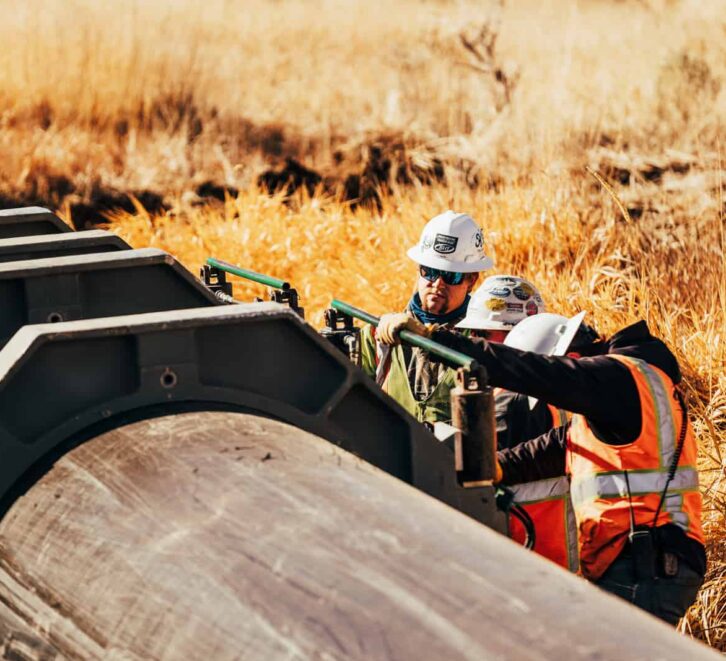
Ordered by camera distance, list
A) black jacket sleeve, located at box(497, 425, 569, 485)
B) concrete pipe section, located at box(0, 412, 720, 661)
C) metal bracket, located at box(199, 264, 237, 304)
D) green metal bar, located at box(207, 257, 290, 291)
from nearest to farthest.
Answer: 1. concrete pipe section, located at box(0, 412, 720, 661)
2. green metal bar, located at box(207, 257, 290, 291)
3. black jacket sleeve, located at box(497, 425, 569, 485)
4. metal bracket, located at box(199, 264, 237, 304)

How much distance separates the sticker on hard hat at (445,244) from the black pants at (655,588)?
2.55m

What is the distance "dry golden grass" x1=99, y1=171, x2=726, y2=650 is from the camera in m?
7.57

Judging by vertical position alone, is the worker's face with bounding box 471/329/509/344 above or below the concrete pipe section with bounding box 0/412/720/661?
below

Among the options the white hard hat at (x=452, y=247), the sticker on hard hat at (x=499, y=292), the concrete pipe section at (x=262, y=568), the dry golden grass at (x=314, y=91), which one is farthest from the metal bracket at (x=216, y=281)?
the dry golden grass at (x=314, y=91)

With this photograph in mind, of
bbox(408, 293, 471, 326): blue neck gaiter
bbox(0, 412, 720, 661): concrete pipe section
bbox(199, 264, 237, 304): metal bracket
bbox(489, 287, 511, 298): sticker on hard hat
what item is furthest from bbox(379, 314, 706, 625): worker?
bbox(408, 293, 471, 326): blue neck gaiter

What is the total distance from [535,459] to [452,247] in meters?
2.03

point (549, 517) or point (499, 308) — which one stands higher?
point (499, 308)

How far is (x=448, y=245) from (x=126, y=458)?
432 centimetres

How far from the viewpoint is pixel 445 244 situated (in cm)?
675

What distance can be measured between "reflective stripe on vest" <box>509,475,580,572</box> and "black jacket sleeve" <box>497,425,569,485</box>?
0.09 metres

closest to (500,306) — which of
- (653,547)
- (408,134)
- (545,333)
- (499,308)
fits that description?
(499,308)

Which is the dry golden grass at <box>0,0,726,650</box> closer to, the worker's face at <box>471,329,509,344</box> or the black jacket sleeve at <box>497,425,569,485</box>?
the black jacket sleeve at <box>497,425,569,485</box>

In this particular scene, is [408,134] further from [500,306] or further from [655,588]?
[655,588]

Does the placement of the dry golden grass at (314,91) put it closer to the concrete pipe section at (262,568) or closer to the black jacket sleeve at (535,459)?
the black jacket sleeve at (535,459)
